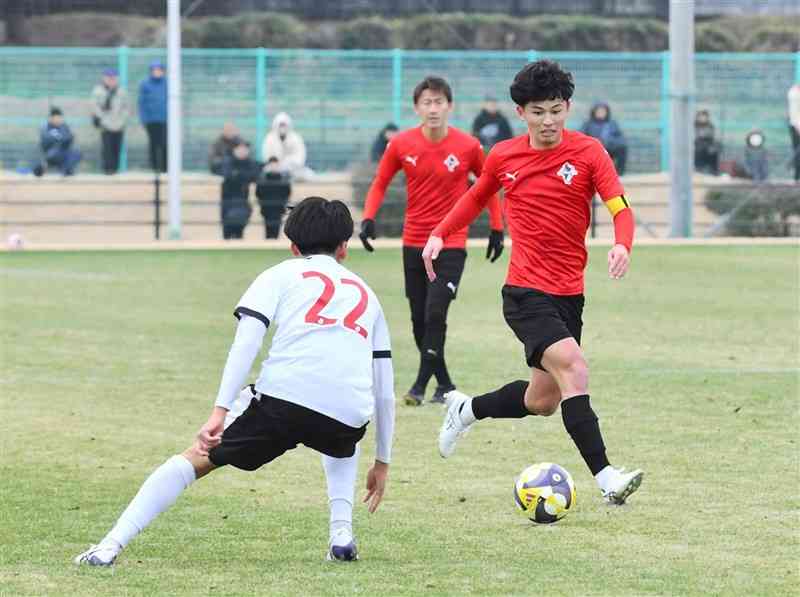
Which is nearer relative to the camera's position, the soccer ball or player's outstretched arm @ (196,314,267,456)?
player's outstretched arm @ (196,314,267,456)

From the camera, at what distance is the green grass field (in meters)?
6.93

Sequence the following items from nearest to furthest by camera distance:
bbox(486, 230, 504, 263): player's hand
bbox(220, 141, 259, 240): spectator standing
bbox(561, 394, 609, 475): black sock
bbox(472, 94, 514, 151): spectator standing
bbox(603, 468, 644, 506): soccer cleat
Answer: bbox(603, 468, 644, 506): soccer cleat, bbox(561, 394, 609, 475): black sock, bbox(486, 230, 504, 263): player's hand, bbox(220, 141, 259, 240): spectator standing, bbox(472, 94, 514, 151): spectator standing

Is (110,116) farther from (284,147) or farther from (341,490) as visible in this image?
(341,490)

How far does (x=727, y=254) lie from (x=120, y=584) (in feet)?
67.8

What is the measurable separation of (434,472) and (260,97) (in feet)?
88.4

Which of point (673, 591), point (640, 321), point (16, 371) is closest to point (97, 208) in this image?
point (640, 321)

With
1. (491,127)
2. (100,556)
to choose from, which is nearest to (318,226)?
(100,556)

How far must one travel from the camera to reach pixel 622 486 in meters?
7.87

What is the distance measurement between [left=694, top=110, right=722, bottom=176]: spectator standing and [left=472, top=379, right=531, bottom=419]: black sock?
84.0 ft

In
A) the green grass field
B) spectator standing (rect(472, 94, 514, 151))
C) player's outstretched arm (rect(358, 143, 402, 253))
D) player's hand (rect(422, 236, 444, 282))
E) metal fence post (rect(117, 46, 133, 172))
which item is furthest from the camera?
metal fence post (rect(117, 46, 133, 172))

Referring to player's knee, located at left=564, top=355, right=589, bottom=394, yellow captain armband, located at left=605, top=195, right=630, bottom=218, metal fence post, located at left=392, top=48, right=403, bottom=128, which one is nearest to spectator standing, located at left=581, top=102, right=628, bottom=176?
metal fence post, located at left=392, top=48, right=403, bottom=128

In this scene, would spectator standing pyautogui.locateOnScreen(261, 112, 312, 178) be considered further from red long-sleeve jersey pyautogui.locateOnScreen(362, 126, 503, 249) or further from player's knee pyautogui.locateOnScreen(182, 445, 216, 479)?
player's knee pyautogui.locateOnScreen(182, 445, 216, 479)

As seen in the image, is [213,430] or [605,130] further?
[605,130]

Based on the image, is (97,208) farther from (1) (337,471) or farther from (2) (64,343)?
(1) (337,471)
